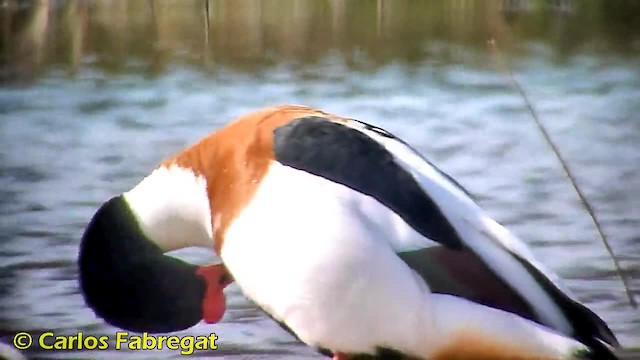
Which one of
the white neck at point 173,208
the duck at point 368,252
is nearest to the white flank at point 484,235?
the duck at point 368,252

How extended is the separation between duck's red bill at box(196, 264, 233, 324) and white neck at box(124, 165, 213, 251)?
4 cm

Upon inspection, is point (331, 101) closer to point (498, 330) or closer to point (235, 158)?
point (235, 158)

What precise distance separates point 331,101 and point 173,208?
282 mm

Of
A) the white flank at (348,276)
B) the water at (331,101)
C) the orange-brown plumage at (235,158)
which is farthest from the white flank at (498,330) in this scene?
the orange-brown plumage at (235,158)

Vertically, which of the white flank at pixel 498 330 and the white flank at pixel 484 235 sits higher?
the white flank at pixel 484 235

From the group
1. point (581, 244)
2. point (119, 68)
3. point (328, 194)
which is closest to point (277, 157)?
point (328, 194)

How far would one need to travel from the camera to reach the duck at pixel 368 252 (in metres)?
1.23

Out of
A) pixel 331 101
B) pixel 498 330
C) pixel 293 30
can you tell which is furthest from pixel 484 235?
pixel 293 30

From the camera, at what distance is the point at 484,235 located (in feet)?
4.13

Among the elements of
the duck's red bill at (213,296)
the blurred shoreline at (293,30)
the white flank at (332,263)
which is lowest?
the duck's red bill at (213,296)

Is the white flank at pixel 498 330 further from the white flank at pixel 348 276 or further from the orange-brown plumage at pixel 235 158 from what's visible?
the orange-brown plumage at pixel 235 158

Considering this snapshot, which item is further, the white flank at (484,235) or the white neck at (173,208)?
the white neck at (173,208)

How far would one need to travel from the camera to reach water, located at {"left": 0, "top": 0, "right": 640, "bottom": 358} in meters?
1.39

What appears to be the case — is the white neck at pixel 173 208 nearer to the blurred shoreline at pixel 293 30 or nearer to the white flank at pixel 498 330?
the blurred shoreline at pixel 293 30
